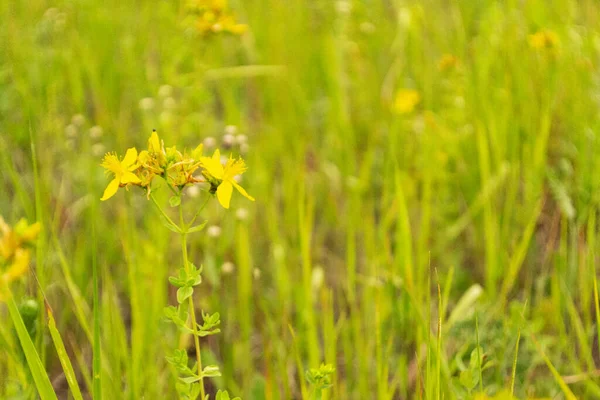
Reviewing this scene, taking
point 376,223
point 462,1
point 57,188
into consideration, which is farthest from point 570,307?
point 462,1

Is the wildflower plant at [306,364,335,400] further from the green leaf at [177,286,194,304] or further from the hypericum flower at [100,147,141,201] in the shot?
the hypericum flower at [100,147,141,201]

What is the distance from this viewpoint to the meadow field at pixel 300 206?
1.29m

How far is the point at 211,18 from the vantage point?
198cm

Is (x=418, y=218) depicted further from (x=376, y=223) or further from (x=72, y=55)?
(x=72, y=55)

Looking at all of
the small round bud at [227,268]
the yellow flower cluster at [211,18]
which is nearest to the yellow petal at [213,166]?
the small round bud at [227,268]

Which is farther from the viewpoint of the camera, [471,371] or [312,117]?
[312,117]

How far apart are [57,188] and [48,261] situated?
0.67m

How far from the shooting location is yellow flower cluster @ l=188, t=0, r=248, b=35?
1972 mm

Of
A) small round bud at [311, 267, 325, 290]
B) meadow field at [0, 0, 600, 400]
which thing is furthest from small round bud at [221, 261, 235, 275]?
small round bud at [311, 267, 325, 290]

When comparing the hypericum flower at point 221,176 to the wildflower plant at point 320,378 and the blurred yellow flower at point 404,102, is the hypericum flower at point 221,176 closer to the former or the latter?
the wildflower plant at point 320,378

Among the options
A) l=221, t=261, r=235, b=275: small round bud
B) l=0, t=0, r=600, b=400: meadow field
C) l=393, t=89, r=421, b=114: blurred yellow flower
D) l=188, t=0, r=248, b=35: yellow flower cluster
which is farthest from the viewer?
l=393, t=89, r=421, b=114: blurred yellow flower

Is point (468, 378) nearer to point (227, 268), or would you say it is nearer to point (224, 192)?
point (224, 192)

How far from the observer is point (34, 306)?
1188mm

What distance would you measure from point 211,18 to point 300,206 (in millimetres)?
841
